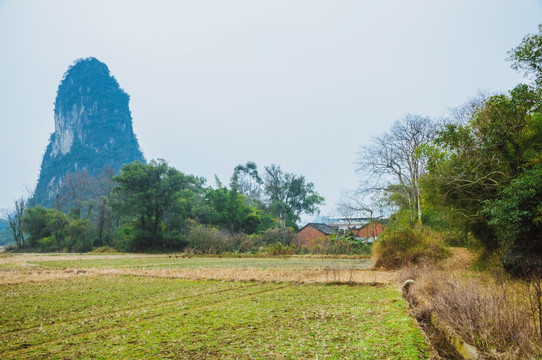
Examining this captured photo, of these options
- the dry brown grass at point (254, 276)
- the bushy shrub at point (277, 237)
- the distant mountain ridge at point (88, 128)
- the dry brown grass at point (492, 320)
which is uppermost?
the distant mountain ridge at point (88, 128)

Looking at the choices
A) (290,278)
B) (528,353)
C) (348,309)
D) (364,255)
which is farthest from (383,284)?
(364,255)

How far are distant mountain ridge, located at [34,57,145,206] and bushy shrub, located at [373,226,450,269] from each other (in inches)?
3745

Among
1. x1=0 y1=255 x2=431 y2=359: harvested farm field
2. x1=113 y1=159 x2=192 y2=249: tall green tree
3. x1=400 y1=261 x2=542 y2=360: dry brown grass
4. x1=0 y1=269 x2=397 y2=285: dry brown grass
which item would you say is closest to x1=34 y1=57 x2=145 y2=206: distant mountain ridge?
x1=113 y1=159 x2=192 y2=249: tall green tree

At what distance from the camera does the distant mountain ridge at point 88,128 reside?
332 ft

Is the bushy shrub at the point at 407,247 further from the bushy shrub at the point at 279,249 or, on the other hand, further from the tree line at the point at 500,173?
the bushy shrub at the point at 279,249

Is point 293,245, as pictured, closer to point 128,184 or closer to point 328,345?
point 128,184

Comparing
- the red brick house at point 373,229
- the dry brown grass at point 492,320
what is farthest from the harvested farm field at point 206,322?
the red brick house at point 373,229

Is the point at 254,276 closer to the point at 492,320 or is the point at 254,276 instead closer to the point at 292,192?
the point at 492,320

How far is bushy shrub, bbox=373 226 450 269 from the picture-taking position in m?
15.6

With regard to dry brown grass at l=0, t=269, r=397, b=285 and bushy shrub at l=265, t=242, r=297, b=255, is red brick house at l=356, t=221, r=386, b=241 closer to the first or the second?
bushy shrub at l=265, t=242, r=297, b=255

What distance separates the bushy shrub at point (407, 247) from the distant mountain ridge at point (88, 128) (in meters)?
95.1

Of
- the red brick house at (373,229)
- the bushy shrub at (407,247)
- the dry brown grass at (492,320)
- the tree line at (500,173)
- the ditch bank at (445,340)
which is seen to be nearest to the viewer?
the dry brown grass at (492,320)

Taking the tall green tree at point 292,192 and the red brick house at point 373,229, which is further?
the tall green tree at point 292,192

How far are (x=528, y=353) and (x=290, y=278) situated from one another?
9338 millimetres
